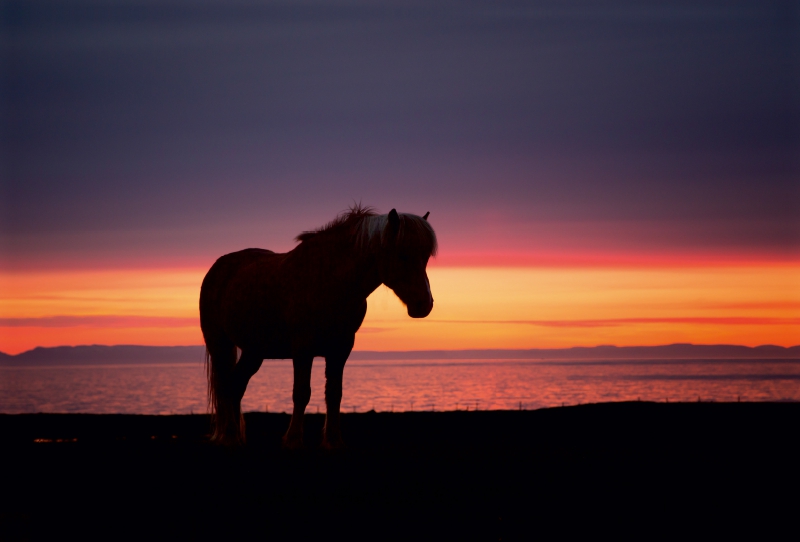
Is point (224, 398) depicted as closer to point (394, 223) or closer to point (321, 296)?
point (321, 296)

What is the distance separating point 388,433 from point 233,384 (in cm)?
248

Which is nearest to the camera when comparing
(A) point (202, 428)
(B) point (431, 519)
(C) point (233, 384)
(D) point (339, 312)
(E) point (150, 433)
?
(B) point (431, 519)

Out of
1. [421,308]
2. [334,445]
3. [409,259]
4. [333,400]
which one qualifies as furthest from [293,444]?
[409,259]

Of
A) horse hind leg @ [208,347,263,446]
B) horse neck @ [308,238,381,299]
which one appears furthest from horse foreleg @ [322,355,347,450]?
horse hind leg @ [208,347,263,446]

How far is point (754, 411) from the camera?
43.2ft

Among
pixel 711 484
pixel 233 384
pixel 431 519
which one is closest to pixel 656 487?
pixel 711 484

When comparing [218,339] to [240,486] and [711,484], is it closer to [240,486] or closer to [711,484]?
[240,486]

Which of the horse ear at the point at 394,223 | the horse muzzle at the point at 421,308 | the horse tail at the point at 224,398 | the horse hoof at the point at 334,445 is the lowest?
the horse hoof at the point at 334,445

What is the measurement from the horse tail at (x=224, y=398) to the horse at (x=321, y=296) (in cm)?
2

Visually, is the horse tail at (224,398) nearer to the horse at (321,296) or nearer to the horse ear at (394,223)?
the horse at (321,296)

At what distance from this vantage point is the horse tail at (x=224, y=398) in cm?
1097

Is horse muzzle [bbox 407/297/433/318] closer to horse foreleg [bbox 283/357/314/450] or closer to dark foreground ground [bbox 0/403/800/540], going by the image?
horse foreleg [bbox 283/357/314/450]

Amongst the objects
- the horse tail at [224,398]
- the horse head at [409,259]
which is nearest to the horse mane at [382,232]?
the horse head at [409,259]

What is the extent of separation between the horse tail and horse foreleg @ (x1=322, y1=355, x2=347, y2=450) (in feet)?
5.57
